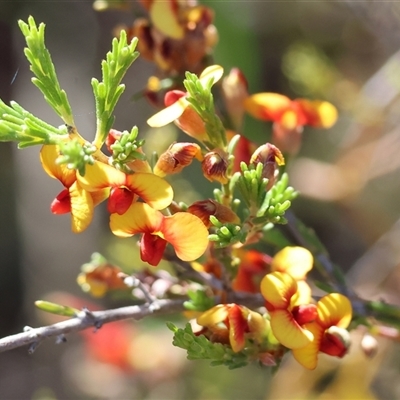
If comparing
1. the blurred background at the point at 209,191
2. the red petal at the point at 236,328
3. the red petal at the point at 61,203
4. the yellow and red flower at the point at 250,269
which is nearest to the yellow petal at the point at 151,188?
the red petal at the point at 61,203

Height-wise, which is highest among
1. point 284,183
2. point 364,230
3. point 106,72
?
point 106,72

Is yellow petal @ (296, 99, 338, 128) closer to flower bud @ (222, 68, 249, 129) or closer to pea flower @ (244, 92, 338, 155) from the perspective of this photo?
pea flower @ (244, 92, 338, 155)

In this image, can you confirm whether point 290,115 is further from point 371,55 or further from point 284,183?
point 371,55

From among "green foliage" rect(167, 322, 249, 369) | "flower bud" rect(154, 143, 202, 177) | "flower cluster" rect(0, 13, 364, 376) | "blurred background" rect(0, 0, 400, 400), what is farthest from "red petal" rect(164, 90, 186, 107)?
"blurred background" rect(0, 0, 400, 400)

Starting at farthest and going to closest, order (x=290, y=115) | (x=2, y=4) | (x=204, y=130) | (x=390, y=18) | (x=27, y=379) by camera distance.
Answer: (x=27, y=379)
(x=2, y=4)
(x=390, y=18)
(x=290, y=115)
(x=204, y=130)

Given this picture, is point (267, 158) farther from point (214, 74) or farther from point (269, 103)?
point (269, 103)

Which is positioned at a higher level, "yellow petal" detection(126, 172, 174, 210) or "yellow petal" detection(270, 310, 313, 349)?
"yellow petal" detection(126, 172, 174, 210)

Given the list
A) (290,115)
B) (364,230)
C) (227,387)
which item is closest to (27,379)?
(227,387)

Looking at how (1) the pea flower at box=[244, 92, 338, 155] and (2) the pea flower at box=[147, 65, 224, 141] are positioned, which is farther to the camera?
(1) the pea flower at box=[244, 92, 338, 155]
